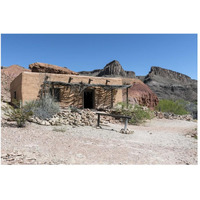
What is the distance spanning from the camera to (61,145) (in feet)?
14.0

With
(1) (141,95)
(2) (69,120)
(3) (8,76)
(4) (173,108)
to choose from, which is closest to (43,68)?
(2) (69,120)

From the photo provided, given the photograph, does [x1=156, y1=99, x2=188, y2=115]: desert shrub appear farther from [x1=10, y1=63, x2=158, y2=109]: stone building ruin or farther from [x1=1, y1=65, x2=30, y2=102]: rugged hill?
[x1=1, y1=65, x2=30, y2=102]: rugged hill

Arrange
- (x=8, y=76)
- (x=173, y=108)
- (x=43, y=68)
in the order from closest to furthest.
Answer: (x=43, y=68)
(x=173, y=108)
(x=8, y=76)

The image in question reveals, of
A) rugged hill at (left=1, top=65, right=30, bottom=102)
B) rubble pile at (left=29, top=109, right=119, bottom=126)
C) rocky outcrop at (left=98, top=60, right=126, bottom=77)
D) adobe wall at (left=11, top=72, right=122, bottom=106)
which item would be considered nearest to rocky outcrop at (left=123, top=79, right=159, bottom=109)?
adobe wall at (left=11, top=72, right=122, bottom=106)

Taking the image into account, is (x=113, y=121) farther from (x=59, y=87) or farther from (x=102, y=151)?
(x=102, y=151)

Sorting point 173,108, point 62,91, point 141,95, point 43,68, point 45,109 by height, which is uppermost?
point 43,68

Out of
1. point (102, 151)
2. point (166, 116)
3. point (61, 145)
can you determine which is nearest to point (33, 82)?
point (61, 145)

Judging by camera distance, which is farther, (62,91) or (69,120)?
(62,91)

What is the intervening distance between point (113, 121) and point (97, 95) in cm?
303

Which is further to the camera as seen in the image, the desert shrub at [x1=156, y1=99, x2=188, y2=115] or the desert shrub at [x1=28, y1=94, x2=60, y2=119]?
the desert shrub at [x1=156, y1=99, x2=188, y2=115]

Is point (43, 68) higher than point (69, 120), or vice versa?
point (43, 68)

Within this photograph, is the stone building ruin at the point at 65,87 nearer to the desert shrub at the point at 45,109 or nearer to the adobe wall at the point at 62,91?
the adobe wall at the point at 62,91

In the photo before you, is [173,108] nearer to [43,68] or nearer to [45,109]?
[43,68]

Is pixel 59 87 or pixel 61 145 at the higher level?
pixel 59 87
